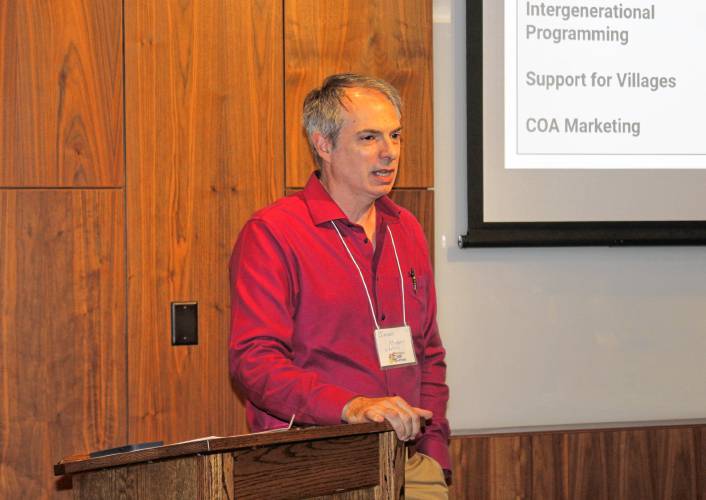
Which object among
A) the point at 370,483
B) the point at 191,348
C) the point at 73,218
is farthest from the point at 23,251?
the point at 370,483

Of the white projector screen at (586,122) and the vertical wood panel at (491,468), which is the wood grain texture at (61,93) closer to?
the white projector screen at (586,122)

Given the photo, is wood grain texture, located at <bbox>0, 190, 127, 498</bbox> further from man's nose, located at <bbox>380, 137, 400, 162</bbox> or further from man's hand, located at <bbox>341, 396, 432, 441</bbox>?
man's hand, located at <bbox>341, 396, 432, 441</bbox>

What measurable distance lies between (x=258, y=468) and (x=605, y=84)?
93.2 inches

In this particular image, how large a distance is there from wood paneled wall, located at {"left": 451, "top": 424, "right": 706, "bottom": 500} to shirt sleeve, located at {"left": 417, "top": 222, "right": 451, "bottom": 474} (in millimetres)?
802

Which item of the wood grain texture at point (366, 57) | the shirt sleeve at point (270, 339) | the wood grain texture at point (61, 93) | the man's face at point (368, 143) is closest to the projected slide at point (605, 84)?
the wood grain texture at point (366, 57)

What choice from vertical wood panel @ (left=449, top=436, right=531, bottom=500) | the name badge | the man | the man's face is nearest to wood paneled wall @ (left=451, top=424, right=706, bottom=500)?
vertical wood panel @ (left=449, top=436, right=531, bottom=500)

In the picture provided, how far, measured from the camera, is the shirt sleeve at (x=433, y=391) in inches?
95.3

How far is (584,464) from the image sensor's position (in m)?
3.36

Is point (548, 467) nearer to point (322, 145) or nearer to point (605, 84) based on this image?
point (605, 84)

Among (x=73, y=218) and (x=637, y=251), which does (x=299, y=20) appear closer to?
(x=73, y=218)

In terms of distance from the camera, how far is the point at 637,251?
11.5ft

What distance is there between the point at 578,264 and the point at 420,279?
112 cm

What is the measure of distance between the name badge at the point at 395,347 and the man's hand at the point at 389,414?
0.35 m

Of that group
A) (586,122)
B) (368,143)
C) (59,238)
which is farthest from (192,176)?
(586,122)
